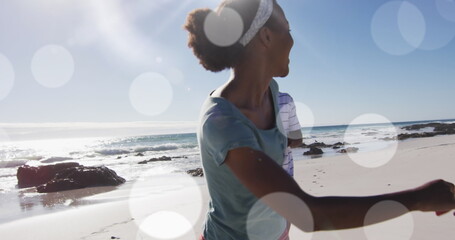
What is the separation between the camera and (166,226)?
5.52 m

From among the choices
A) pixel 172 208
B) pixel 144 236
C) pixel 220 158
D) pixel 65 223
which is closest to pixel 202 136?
pixel 220 158

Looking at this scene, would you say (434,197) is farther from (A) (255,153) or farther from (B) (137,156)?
(B) (137,156)

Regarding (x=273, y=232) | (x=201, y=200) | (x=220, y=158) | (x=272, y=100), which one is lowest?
(x=201, y=200)

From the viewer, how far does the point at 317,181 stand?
30.2ft

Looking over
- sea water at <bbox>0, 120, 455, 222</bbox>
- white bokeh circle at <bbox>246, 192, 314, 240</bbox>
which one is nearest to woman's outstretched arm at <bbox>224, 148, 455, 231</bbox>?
white bokeh circle at <bbox>246, 192, 314, 240</bbox>

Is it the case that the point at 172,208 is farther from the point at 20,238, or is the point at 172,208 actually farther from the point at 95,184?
the point at 95,184

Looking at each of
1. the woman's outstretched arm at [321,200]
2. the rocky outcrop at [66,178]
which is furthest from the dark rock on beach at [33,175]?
the woman's outstretched arm at [321,200]

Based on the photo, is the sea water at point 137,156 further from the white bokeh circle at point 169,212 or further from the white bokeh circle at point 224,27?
the white bokeh circle at point 224,27

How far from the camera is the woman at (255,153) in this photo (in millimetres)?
999

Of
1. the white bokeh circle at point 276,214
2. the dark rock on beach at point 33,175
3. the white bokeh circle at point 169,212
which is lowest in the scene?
the dark rock on beach at point 33,175

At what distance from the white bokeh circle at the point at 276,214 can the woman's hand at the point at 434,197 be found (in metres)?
0.34

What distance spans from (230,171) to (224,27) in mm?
549

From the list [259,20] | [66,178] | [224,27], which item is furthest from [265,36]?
[66,178]

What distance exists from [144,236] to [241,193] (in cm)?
432
